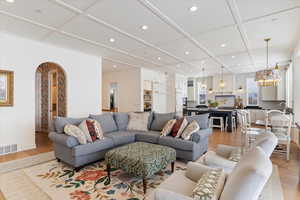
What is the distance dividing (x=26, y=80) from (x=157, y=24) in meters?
3.63

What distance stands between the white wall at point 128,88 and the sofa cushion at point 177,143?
409cm

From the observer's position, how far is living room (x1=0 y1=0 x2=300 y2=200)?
201 cm

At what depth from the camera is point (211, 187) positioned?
1.21 metres

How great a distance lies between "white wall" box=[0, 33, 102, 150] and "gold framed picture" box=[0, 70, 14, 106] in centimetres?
8

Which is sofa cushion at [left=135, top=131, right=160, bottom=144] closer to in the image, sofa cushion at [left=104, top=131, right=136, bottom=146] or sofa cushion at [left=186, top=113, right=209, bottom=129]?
sofa cushion at [left=104, top=131, right=136, bottom=146]

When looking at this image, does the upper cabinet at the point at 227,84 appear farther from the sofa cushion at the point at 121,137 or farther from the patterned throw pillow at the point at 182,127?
the sofa cushion at the point at 121,137

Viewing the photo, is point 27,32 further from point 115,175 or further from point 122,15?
point 115,175

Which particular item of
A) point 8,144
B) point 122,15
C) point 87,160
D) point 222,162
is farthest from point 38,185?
point 122,15

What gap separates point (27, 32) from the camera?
3613 mm

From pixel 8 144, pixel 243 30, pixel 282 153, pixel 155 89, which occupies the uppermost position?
pixel 243 30

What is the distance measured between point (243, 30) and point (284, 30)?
96 cm

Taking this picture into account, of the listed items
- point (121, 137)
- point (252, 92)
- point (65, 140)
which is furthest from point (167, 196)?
point (252, 92)

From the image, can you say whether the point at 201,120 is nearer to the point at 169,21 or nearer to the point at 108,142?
the point at 108,142

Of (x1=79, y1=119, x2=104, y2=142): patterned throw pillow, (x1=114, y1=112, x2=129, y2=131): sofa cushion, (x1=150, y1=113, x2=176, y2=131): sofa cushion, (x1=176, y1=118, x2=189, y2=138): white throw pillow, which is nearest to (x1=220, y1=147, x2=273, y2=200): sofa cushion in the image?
(x1=176, y1=118, x2=189, y2=138): white throw pillow
